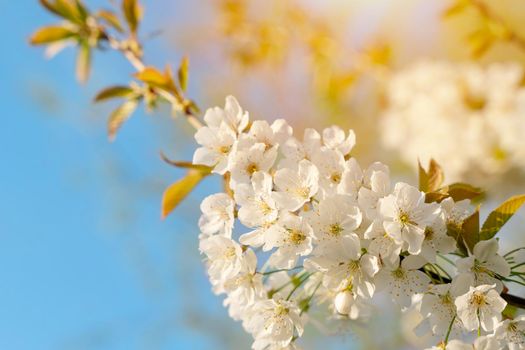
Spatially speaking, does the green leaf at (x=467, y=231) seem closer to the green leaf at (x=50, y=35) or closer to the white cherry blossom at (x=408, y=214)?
the white cherry blossom at (x=408, y=214)

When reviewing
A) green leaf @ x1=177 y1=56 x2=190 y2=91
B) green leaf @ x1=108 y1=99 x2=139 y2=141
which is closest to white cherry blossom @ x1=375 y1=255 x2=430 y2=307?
green leaf @ x1=177 y1=56 x2=190 y2=91

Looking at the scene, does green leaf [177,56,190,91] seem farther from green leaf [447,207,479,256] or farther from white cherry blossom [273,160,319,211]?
green leaf [447,207,479,256]

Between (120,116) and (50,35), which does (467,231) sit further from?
(50,35)

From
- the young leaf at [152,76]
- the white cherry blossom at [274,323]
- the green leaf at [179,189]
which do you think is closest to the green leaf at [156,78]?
the young leaf at [152,76]

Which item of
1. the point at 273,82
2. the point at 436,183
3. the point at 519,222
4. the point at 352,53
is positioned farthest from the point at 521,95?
the point at 436,183

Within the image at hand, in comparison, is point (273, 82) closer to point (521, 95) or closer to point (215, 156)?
point (521, 95)
